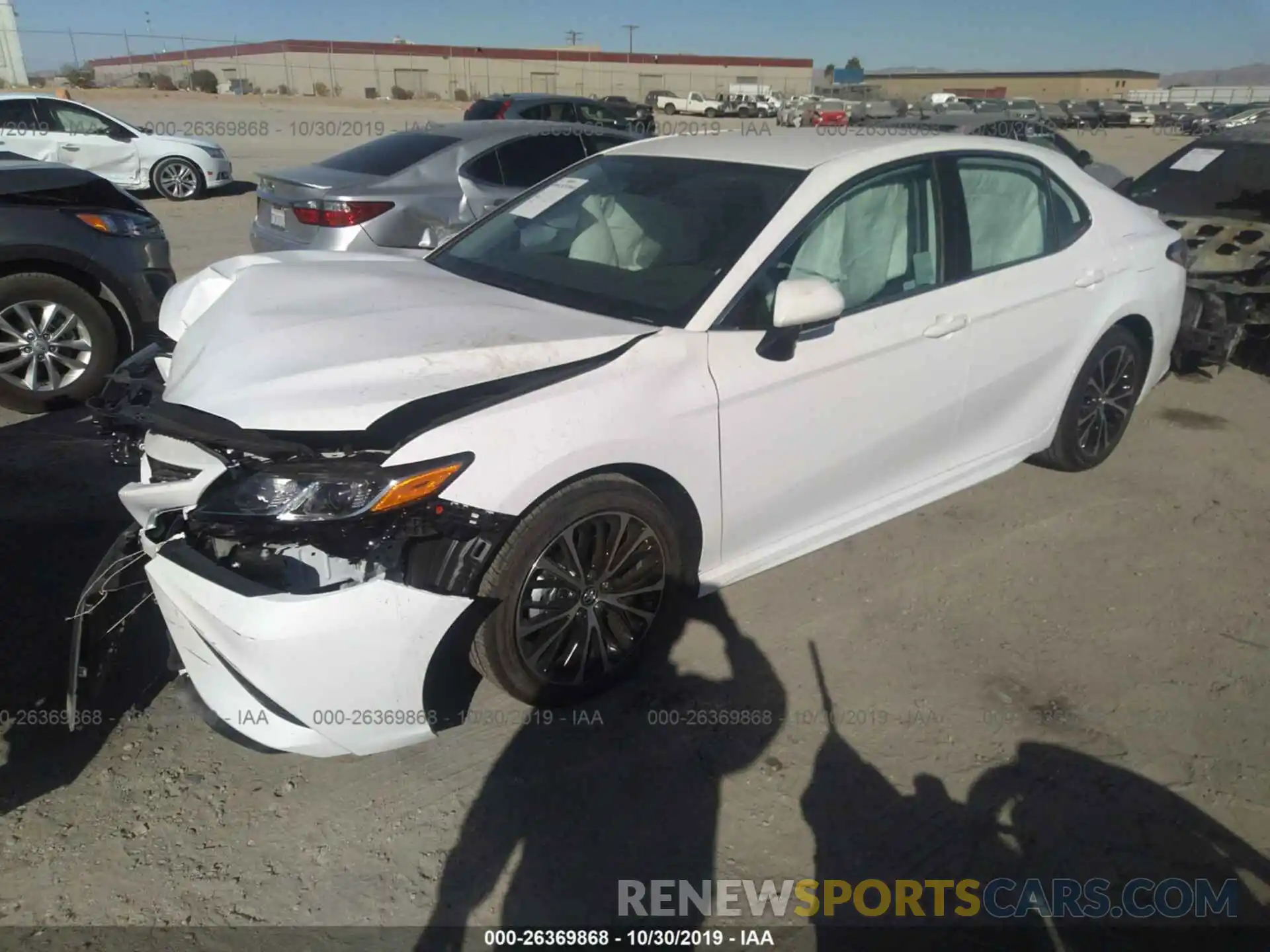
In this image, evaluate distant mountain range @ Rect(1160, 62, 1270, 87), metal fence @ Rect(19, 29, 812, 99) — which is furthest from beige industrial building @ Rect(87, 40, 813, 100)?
distant mountain range @ Rect(1160, 62, 1270, 87)

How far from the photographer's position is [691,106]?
51.6 metres

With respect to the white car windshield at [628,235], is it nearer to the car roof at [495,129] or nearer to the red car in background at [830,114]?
the car roof at [495,129]

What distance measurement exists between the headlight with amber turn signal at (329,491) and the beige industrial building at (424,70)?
60.6 m

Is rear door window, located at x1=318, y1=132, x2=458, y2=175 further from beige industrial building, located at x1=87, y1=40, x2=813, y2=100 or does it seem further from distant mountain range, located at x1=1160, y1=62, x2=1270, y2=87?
distant mountain range, located at x1=1160, y1=62, x2=1270, y2=87

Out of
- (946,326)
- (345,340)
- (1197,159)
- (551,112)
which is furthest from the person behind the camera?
(551,112)

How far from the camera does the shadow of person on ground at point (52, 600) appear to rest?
2.91 m

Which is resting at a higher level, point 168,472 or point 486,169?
point 486,169

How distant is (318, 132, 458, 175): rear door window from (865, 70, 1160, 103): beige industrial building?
78.8m

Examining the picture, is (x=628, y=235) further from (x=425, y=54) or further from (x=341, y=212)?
(x=425, y=54)

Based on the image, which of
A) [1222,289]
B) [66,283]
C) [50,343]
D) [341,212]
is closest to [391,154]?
[341,212]

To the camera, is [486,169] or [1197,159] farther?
[486,169]

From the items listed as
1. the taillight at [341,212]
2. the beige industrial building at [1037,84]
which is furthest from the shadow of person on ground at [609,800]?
the beige industrial building at [1037,84]

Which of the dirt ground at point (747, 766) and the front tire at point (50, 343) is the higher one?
the front tire at point (50, 343)

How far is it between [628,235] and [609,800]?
2139mm
